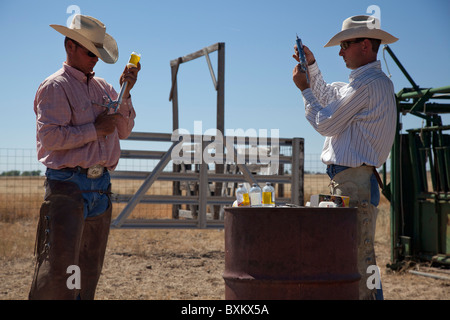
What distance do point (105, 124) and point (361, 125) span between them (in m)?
1.71

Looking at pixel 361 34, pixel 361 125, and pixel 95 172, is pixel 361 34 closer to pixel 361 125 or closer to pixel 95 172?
pixel 361 125

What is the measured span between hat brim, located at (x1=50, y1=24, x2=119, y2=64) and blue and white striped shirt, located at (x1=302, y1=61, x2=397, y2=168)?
1.37 m

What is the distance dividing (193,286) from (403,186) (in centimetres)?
342

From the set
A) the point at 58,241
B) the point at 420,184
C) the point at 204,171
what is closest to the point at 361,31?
the point at 58,241

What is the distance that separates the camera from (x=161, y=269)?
26.3ft

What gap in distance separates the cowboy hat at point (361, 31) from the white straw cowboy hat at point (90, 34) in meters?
1.58

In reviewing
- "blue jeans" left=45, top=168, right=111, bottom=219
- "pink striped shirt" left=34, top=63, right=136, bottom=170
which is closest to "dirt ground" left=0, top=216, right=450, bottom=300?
"blue jeans" left=45, top=168, right=111, bottom=219

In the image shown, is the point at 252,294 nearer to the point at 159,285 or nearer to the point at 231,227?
the point at 231,227

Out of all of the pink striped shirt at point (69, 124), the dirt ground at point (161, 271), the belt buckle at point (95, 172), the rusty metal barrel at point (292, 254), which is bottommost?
the dirt ground at point (161, 271)

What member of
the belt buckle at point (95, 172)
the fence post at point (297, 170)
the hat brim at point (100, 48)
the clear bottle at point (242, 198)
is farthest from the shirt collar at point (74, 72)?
the fence post at point (297, 170)

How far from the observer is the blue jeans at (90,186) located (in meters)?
3.67

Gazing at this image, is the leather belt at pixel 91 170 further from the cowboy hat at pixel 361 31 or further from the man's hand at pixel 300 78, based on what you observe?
the cowboy hat at pixel 361 31

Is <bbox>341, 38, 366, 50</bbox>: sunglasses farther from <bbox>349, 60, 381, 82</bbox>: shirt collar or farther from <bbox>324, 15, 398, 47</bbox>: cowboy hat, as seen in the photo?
<bbox>349, 60, 381, 82</bbox>: shirt collar

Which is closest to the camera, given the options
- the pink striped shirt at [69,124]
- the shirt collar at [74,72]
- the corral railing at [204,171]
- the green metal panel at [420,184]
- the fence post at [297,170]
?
the pink striped shirt at [69,124]
